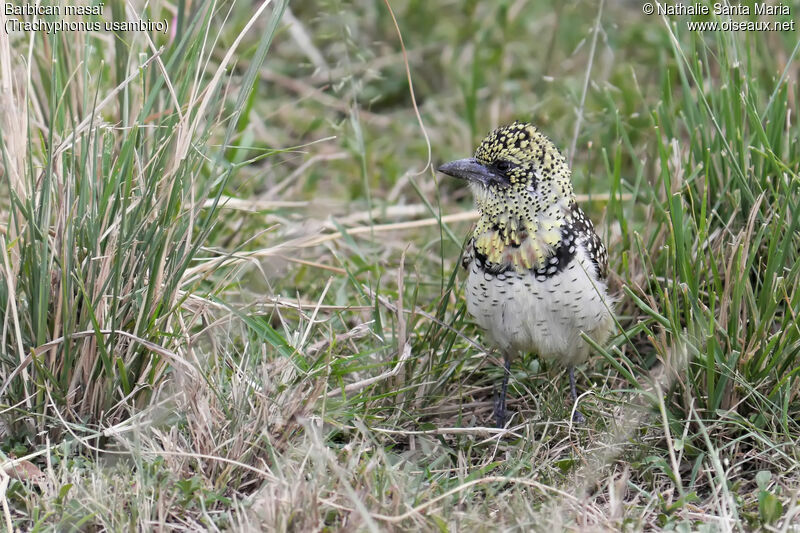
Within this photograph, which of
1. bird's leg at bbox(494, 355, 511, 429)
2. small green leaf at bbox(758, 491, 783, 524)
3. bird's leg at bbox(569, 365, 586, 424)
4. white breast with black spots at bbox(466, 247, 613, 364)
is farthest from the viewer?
bird's leg at bbox(494, 355, 511, 429)

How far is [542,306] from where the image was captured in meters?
3.52

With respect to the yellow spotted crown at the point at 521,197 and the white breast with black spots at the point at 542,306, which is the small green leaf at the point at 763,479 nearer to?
the white breast with black spots at the point at 542,306

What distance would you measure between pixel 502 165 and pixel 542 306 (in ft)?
1.90

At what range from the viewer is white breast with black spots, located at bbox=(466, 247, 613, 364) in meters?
3.52

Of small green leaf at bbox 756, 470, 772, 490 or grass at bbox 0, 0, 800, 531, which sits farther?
small green leaf at bbox 756, 470, 772, 490

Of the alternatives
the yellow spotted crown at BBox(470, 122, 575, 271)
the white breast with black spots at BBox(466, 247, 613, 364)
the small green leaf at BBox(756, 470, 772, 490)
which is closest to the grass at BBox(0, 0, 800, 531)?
the small green leaf at BBox(756, 470, 772, 490)

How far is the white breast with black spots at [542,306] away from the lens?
11.5 feet

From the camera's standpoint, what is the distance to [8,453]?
3.22 m

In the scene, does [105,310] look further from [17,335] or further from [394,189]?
[394,189]

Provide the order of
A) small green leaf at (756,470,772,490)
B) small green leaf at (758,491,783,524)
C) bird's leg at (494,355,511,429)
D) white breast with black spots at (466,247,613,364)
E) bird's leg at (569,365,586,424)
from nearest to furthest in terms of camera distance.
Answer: small green leaf at (758,491,783,524), small green leaf at (756,470,772,490), white breast with black spots at (466,247,613,364), bird's leg at (569,365,586,424), bird's leg at (494,355,511,429)

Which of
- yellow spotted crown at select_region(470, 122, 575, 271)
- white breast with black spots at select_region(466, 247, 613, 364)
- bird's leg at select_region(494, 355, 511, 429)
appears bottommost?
bird's leg at select_region(494, 355, 511, 429)

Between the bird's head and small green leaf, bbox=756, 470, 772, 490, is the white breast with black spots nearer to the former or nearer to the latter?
the bird's head

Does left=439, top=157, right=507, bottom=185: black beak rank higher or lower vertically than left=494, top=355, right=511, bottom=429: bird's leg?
higher

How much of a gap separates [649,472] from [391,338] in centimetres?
122
